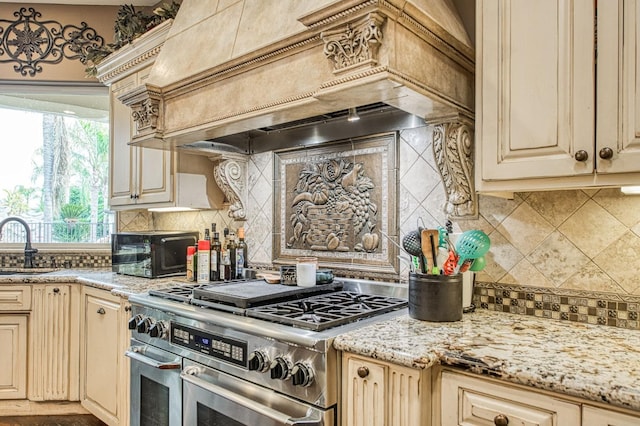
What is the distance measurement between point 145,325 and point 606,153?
6.20ft

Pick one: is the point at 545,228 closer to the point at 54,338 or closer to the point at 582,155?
the point at 582,155

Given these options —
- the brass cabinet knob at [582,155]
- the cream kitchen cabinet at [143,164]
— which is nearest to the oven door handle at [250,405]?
the brass cabinet knob at [582,155]

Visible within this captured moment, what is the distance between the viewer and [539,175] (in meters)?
1.35

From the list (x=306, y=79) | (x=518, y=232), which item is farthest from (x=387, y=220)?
(x=306, y=79)

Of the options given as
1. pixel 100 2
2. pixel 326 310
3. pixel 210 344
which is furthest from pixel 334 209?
pixel 100 2

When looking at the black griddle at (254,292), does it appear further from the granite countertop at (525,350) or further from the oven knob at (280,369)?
the granite countertop at (525,350)

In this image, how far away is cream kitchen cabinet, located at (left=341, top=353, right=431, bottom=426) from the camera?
3.87 feet

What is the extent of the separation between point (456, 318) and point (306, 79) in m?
1.01

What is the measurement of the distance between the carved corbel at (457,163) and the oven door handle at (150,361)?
50.9 inches

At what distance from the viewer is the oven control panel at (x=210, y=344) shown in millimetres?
1556

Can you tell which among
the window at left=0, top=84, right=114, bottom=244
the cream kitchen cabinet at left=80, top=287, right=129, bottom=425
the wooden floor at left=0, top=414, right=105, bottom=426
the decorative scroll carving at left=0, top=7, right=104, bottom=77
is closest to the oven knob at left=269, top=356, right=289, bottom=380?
the cream kitchen cabinet at left=80, top=287, right=129, bottom=425

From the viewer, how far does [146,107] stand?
7.52 ft

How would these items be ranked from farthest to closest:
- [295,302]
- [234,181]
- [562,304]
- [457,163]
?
[234,181], [295,302], [457,163], [562,304]

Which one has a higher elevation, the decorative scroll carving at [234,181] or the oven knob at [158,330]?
the decorative scroll carving at [234,181]
